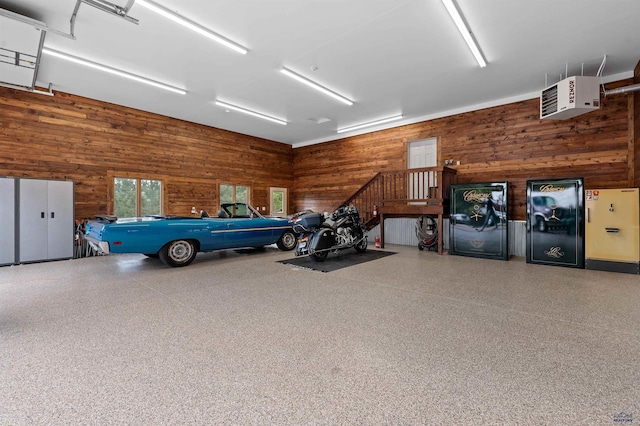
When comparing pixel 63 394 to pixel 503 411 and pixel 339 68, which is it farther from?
pixel 339 68

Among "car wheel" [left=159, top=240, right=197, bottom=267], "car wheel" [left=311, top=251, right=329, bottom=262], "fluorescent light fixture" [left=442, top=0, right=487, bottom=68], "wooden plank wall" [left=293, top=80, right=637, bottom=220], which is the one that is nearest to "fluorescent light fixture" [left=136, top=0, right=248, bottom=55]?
"fluorescent light fixture" [left=442, top=0, right=487, bottom=68]

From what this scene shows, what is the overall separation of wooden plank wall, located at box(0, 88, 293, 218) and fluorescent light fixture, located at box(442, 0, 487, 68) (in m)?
7.79

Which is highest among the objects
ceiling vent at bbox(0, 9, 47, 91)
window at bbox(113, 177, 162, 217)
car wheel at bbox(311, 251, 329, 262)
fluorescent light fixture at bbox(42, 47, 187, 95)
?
fluorescent light fixture at bbox(42, 47, 187, 95)

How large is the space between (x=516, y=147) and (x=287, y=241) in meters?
6.21

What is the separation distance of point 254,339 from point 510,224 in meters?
6.99

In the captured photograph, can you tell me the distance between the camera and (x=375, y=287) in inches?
169

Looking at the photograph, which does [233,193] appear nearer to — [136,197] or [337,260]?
[136,197]

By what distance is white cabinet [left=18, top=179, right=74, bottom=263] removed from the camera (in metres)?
6.06

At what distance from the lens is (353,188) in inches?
410

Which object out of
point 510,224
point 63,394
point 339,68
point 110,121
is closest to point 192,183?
point 110,121

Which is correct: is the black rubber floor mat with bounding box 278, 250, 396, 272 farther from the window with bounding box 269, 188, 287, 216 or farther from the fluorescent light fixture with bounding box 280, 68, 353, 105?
the window with bounding box 269, 188, 287, 216

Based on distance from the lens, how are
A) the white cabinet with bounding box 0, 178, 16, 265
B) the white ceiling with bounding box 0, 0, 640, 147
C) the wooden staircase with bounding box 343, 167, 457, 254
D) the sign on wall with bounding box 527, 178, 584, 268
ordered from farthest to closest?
the wooden staircase with bounding box 343, 167, 457, 254, the white cabinet with bounding box 0, 178, 16, 265, the sign on wall with bounding box 527, 178, 584, 268, the white ceiling with bounding box 0, 0, 640, 147

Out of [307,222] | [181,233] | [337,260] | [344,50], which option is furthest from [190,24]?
[337,260]

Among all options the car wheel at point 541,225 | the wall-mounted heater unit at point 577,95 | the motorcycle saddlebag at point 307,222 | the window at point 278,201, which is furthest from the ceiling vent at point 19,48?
the car wheel at point 541,225
